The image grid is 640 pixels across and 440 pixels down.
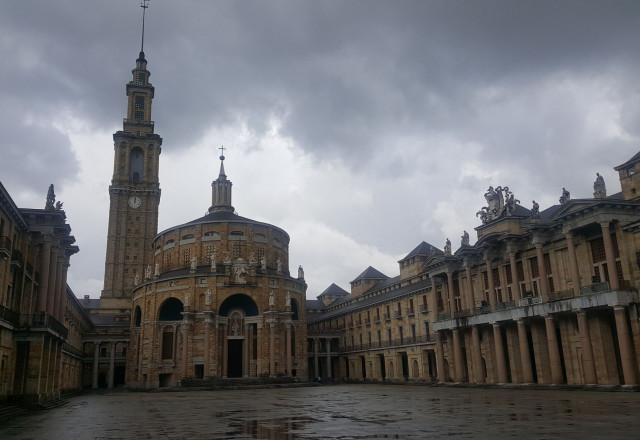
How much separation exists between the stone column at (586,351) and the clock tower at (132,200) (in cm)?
6714

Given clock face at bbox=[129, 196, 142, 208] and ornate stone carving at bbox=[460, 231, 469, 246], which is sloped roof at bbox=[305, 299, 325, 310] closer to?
clock face at bbox=[129, 196, 142, 208]

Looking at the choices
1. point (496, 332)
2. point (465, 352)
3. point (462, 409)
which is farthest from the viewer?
point (465, 352)

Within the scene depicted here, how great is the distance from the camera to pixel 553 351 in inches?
1420

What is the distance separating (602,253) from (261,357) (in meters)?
37.3

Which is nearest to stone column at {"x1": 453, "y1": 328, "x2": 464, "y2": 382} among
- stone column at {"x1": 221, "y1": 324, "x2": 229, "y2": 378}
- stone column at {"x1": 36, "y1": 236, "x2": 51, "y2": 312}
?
stone column at {"x1": 221, "y1": 324, "x2": 229, "y2": 378}

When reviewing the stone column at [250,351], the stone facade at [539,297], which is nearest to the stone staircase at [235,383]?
the stone column at [250,351]

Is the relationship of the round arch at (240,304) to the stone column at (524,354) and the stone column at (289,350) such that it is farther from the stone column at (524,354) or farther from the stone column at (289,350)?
the stone column at (524,354)

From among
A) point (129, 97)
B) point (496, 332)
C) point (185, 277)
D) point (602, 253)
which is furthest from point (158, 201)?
point (602, 253)

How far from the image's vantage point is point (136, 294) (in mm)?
67562

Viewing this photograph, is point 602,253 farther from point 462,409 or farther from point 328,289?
point 328,289

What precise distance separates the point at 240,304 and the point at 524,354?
33469 millimetres

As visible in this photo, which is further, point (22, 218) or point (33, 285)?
point (33, 285)

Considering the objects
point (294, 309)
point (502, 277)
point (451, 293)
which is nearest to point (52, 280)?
point (451, 293)

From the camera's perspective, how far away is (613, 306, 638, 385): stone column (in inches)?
1203
